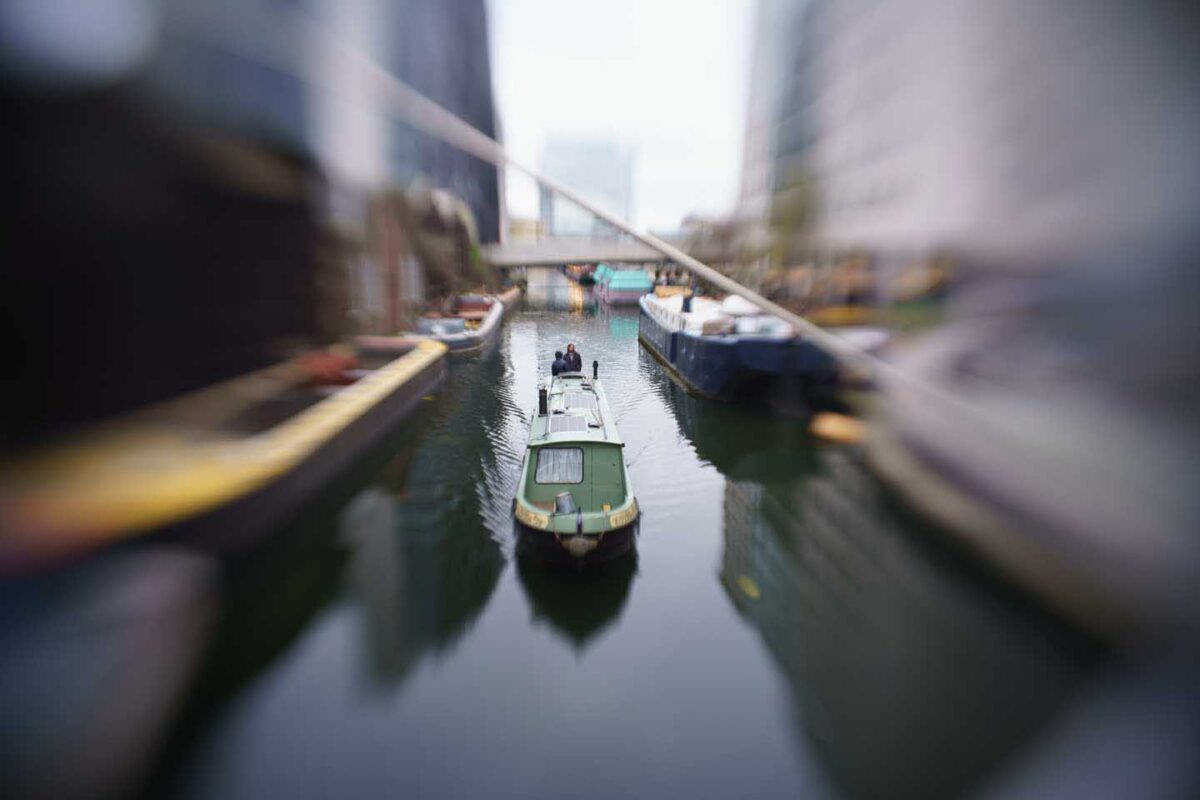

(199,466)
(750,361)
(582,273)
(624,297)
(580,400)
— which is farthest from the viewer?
(582,273)

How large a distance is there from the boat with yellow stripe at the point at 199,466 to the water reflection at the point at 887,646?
6.60 metres

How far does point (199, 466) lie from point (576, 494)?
203 inches

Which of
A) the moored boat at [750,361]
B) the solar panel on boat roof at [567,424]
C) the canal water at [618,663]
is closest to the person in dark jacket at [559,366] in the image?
the moored boat at [750,361]

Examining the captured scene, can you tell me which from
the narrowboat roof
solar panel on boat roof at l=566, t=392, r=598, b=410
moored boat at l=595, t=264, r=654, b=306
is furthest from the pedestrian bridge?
solar panel on boat roof at l=566, t=392, r=598, b=410

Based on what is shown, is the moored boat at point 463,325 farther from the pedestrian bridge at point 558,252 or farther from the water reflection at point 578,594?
the pedestrian bridge at point 558,252

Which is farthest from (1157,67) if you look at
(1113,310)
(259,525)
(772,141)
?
(259,525)

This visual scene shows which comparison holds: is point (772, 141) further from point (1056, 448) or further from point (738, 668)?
point (738, 668)

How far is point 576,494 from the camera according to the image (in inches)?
373

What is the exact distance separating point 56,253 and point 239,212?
2.32 m

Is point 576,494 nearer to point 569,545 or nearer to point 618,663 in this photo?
point 569,545

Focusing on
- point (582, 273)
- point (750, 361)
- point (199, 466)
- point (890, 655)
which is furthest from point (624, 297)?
point (890, 655)

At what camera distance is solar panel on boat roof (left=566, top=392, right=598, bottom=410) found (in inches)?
506

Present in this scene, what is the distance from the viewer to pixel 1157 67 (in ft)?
4.58

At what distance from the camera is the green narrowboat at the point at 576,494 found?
8.76 m
